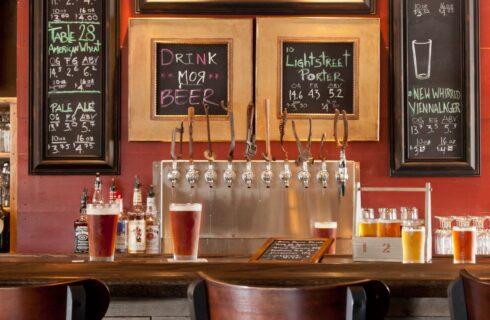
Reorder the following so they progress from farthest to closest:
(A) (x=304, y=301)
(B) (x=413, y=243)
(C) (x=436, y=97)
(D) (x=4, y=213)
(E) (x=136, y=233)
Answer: (D) (x=4, y=213) < (C) (x=436, y=97) < (E) (x=136, y=233) < (B) (x=413, y=243) < (A) (x=304, y=301)

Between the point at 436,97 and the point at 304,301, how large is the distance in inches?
135

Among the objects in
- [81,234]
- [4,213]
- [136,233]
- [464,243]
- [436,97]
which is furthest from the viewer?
[4,213]

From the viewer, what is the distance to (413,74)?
5.19m

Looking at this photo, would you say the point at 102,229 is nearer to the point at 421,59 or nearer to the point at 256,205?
the point at 256,205

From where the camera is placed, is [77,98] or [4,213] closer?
[77,98]

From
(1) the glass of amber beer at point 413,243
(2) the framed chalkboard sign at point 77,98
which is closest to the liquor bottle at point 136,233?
(2) the framed chalkboard sign at point 77,98

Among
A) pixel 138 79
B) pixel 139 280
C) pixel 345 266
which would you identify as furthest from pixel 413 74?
pixel 139 280

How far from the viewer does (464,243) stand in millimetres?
3197

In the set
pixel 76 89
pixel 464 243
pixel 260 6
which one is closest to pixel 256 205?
pixel 260 6

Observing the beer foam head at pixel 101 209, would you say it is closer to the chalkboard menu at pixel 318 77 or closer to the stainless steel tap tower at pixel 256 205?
the stainless steel tap tower at pixel 256 205

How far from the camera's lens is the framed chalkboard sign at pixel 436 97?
17.0 feet

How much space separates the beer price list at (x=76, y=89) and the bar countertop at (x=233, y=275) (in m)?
2.56

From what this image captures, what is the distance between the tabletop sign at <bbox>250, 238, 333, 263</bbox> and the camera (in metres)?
3.04

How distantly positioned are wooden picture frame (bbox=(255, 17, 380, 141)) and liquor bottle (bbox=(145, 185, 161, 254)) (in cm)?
76
